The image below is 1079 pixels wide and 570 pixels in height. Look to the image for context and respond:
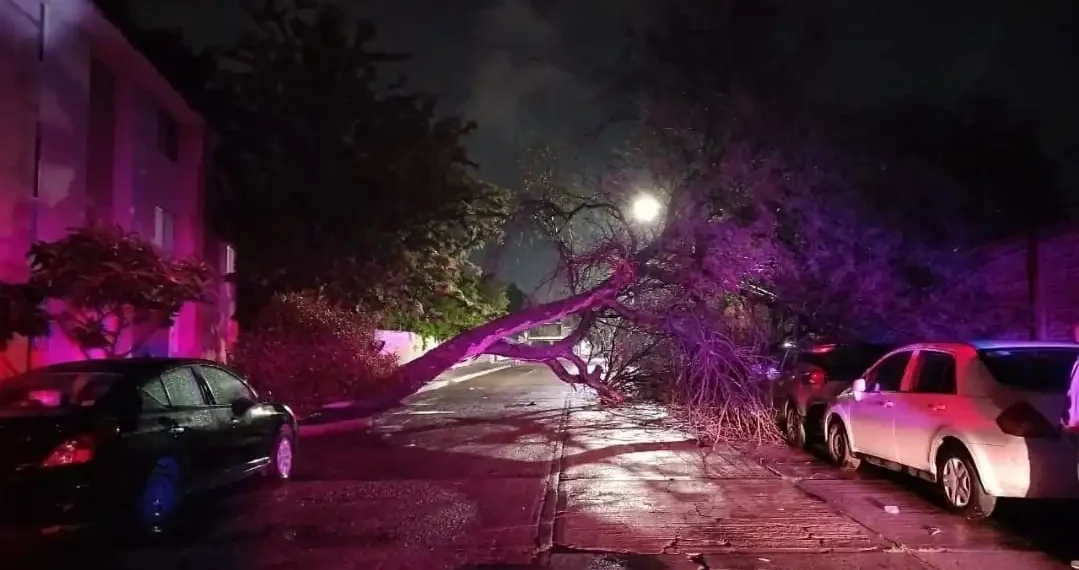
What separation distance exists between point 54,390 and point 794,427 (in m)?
9.38

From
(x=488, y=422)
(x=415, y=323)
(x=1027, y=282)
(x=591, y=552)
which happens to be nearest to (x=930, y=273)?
(x=1027, y=282)

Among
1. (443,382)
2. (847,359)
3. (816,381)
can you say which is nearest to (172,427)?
(816,381)

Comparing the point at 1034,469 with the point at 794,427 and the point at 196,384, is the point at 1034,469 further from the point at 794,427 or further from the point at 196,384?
the point at 196,384

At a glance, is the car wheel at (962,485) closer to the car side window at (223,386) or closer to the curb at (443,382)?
the car side window at (223,386)

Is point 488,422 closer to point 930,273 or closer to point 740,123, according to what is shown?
point 740,123

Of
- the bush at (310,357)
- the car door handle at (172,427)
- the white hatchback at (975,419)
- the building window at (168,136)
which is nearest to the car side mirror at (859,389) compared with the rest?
the white hatchback at (975,419)

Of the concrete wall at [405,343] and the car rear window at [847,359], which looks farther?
the concrete wall at [405,343]

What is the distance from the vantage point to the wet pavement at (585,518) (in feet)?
23.4

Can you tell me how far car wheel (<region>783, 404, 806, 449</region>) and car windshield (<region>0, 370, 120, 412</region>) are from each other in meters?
8.77

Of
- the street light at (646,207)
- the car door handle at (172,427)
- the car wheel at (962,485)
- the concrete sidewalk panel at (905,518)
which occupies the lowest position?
the concrete sidewalk panel at (905,518)

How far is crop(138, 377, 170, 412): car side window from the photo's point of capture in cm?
802

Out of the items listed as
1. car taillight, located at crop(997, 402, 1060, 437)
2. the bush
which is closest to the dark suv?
car taillight, located at crop(997, 402, 1060, 437)

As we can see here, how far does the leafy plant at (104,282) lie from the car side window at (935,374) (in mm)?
9383

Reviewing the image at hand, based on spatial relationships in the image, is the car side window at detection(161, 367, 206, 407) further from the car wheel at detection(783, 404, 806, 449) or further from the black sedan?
the car wheel at detection(783, 404, 806, 449)
